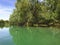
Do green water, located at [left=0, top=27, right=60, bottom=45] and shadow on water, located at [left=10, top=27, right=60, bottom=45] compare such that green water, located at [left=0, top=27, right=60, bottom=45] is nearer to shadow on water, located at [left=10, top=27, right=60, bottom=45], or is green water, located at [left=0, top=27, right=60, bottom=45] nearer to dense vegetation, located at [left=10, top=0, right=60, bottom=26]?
shadow on water, located at [left=10, top=27, right=60, bottom=45]

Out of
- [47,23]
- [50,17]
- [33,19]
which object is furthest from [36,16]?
[50,17]

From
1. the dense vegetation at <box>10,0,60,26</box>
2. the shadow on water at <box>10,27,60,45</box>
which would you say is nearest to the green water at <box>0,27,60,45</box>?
the shadow on water at <box>10,27,60,45</box>

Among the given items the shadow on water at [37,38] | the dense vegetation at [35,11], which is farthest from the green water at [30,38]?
the dense vegetation at [35,11]

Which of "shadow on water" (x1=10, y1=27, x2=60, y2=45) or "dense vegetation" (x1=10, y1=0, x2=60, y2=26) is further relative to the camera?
"dense vegetation" (x1=10, y1=0, x2=60, y2=26)

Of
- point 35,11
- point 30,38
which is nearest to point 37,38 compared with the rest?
point 30,38

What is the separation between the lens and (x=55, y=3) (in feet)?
103

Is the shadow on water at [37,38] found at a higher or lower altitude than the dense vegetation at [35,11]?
lower

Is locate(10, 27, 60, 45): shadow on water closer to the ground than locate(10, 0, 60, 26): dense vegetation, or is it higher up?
closer to the ground

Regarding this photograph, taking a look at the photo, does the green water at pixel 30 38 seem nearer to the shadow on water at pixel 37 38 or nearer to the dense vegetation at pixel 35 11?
the shadow on water at pixel 37 38

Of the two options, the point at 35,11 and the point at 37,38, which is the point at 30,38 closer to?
the point at 37,38

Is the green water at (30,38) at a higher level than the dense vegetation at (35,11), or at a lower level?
lower

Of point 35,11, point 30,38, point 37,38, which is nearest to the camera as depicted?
point 37,38

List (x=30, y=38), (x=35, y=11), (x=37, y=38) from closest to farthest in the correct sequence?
(x=37, y=38) < (x=30, y=38) < (x=35, y=11)

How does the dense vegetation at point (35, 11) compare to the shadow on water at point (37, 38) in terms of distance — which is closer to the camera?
the shadow on water at point (37, 38)
